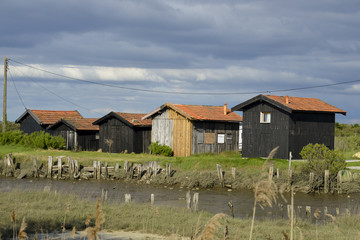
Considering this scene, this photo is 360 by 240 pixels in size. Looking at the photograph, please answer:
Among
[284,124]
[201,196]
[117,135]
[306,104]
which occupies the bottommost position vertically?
[201,196]

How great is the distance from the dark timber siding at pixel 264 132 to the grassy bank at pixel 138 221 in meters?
21.2

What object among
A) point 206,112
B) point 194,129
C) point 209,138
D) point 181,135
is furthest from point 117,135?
point 209,138

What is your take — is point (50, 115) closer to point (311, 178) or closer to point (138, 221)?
point (311, 178)

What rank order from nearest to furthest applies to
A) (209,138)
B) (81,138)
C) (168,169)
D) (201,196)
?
(201,196)
(168,169)
(209,138)
(81,138)

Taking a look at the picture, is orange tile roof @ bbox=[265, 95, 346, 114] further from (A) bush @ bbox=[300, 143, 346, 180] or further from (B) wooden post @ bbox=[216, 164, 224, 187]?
(B) wooden post @ bbox=[216, 164, 224, 187]

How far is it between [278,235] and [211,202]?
11790 millimetres

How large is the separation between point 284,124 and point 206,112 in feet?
29.3

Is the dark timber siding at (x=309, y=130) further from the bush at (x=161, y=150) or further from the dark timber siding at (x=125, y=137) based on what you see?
the dark timber siding at (x=125, y=137)

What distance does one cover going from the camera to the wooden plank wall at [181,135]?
41.1 metres

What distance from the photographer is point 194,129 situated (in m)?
41.3

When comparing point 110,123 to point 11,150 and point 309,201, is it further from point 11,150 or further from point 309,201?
point 309,201

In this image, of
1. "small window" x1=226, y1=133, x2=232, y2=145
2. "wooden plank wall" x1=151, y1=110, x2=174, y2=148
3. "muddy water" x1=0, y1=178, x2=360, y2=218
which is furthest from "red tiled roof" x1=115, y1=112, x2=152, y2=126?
"muddy water" x1=0, y1=178, x2=360, y2=218

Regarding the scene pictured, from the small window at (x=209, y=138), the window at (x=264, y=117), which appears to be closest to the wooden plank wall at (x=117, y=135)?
the small window at (x=209, y=138)

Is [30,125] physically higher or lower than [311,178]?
higher
